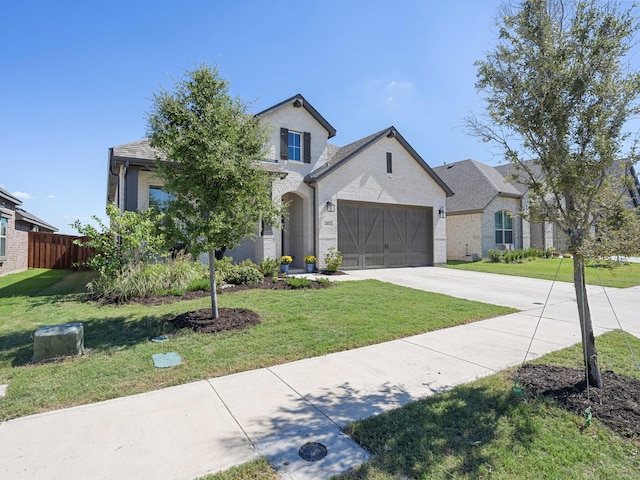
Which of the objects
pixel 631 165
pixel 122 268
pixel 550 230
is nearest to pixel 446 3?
pixel 631 165

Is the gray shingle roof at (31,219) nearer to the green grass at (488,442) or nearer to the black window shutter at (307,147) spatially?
the black window shutter at (307,147)

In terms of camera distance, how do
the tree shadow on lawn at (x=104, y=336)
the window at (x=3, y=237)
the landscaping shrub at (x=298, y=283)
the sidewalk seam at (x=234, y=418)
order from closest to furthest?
the sidewalk seam at (x=234, y=418) < the tree shadow on lawn at (x=104, y=336) < the landscaping shrub at (x=298, y=283) < the window at (x=3, y=237)

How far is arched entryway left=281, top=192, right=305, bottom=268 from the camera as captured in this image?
15.3 metres

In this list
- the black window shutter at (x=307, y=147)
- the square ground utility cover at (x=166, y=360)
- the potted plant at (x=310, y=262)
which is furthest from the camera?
the black window shutter at (x=307, y=147)

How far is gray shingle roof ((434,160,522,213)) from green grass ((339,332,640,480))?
750 inches

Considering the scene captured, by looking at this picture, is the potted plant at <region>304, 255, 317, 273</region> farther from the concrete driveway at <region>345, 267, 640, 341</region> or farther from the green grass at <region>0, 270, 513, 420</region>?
the green grass at <region>0, 270, 513, 420</region>

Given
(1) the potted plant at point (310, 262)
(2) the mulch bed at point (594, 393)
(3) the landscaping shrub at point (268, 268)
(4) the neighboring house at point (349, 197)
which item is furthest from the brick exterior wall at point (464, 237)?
(2) the mulch bed at point (594, 393)

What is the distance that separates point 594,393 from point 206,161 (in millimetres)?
6061

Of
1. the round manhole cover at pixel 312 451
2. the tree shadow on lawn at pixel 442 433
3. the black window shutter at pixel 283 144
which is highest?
the black window shutter at pixel 283 144

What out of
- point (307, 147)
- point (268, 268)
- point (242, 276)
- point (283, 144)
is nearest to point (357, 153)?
point (307, 147)

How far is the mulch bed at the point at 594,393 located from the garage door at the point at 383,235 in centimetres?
1120

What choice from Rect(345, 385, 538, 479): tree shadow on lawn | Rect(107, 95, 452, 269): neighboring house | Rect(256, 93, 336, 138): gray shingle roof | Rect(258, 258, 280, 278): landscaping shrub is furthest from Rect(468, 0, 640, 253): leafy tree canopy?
Rect(256, 93, 336, 138): gray shingle roof

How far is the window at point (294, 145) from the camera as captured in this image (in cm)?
1458

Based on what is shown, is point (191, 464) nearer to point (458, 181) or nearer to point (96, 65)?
point (96, 65)
